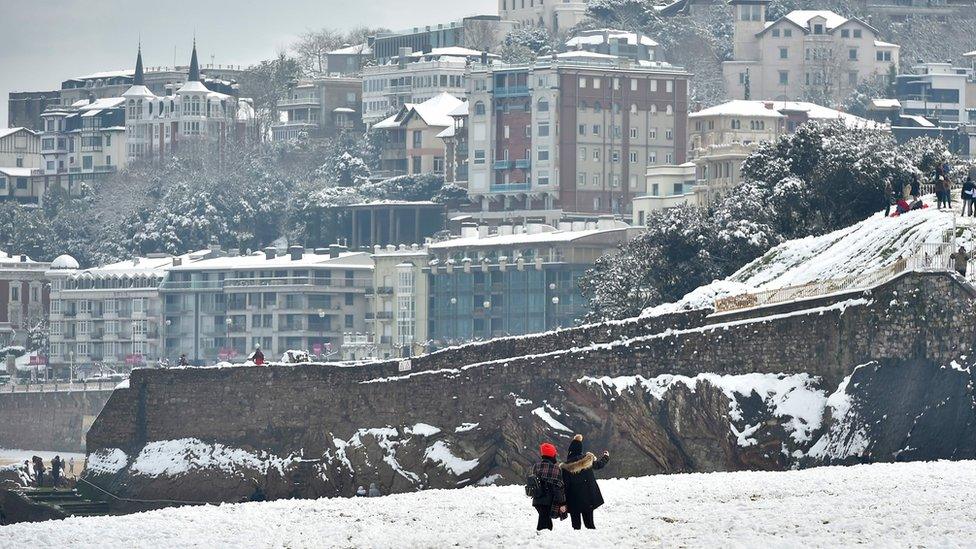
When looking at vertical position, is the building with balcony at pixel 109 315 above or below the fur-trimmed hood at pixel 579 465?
below

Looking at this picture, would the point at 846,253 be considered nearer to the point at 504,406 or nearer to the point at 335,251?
the point at 504,406

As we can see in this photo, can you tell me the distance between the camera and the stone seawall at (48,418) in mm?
139125

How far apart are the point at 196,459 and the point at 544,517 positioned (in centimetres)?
3214

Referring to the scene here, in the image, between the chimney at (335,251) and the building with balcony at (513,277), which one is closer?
the building with balcony at (513,277)

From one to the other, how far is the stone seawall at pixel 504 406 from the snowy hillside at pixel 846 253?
1.82 metres

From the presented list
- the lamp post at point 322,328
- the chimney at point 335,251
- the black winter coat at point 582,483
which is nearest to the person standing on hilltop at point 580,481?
the black winter coat at point 582,483

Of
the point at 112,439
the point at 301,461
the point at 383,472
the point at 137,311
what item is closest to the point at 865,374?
the point at 383,472

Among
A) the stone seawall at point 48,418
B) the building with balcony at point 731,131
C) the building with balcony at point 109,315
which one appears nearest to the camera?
the building with balcony at point 731,131

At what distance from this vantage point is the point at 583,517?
3484 cm

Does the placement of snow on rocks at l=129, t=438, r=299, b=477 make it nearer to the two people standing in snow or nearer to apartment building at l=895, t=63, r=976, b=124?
the two people standing in snow

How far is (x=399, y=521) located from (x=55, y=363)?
443ft

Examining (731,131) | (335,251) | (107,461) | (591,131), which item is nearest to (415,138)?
(591,131)

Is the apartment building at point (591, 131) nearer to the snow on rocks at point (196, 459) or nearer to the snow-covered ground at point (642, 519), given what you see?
the snow on rocks at point (196, 459)

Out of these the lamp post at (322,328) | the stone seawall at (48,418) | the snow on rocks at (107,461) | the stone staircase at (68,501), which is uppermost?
the snow on rocks at (107,461)
